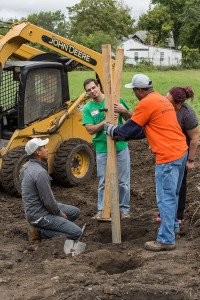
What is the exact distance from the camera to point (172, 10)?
266 ft

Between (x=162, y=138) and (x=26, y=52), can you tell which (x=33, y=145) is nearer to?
(x=162, y=138)

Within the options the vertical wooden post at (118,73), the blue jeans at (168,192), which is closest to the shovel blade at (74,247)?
the blue jeans at (168,192)

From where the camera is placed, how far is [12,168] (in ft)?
28.0

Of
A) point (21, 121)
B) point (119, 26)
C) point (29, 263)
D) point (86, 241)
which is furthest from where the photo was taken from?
point (119, 26)

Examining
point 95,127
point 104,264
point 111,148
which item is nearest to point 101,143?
point 95,127

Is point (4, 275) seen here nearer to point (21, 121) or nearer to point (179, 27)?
point (21, 121)

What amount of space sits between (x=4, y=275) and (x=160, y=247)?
6.10 feet

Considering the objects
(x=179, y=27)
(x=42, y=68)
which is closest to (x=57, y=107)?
(x=42, y=68)

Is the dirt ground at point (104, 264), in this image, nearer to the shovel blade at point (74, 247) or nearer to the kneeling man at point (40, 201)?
the shovel blade at point (74, 247)

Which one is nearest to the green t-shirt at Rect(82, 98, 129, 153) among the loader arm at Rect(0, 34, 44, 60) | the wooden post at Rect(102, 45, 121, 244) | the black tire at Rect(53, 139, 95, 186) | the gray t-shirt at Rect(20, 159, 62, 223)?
the wooden post at Rect(102, 45, 121, 244)

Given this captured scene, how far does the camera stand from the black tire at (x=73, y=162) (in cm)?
941

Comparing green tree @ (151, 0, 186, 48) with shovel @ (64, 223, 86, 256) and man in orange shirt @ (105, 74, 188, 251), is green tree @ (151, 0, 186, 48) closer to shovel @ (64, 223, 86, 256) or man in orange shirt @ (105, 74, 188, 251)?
man in orange shirt @ (105, 74, 188, 251)

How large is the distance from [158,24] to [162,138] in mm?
75412

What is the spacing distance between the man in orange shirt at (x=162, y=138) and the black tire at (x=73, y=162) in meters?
3.90
